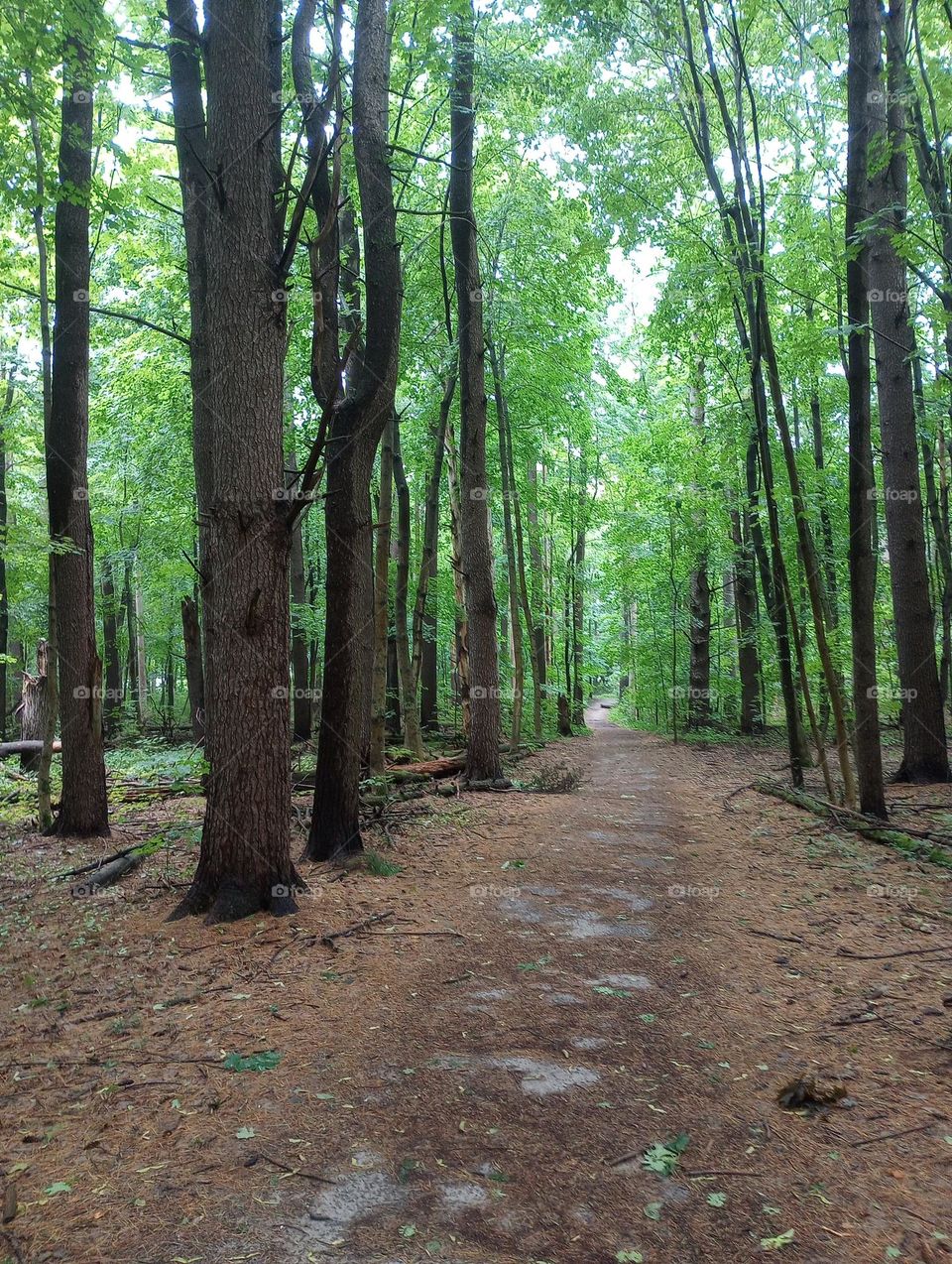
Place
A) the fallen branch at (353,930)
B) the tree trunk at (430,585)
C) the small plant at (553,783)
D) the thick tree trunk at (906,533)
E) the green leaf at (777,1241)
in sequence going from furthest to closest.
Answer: the tree trunk at (430,585) → the small plant at (553,783) → the thick tree trunk at (906,533) → the fallen branch at (353,930) → the green leaf at (777,1241)

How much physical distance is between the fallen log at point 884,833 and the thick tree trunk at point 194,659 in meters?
12.8

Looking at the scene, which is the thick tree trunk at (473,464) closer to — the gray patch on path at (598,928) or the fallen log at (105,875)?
Result: the fallen log at (105,875)

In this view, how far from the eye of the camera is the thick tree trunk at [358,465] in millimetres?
7246

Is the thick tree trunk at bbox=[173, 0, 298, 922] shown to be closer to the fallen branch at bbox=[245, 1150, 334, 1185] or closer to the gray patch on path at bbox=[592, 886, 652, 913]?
the gray patch on path at bbox=[592, 886, 652, 913]

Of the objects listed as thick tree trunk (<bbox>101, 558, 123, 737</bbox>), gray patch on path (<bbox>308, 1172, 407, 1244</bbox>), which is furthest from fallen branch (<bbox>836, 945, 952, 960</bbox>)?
thick tree trunk (<bbox>101, 558, 123, 737</bbox>)

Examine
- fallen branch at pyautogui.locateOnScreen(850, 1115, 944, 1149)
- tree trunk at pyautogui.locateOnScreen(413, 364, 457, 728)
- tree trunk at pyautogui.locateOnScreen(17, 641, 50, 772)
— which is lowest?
fallen branch at pyautogui.locateOnScreen(850, 1115, 944, 1149)

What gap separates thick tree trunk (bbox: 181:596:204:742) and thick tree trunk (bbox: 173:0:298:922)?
12.6 m

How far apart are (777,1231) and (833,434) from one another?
22932 mm

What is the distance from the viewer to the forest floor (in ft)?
8.09

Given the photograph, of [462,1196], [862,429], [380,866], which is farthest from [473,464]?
[462,1196]

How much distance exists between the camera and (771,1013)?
405 centimetres

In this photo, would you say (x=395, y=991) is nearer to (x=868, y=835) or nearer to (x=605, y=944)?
(x=605, y=944)

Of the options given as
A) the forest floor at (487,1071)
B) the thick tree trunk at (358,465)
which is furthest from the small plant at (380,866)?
the thick tree trunk at (358,465)

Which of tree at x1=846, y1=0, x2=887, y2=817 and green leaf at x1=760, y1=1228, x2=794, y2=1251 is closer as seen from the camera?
green leaf at x1=760, y1=1228, x2=794, y2=1251
